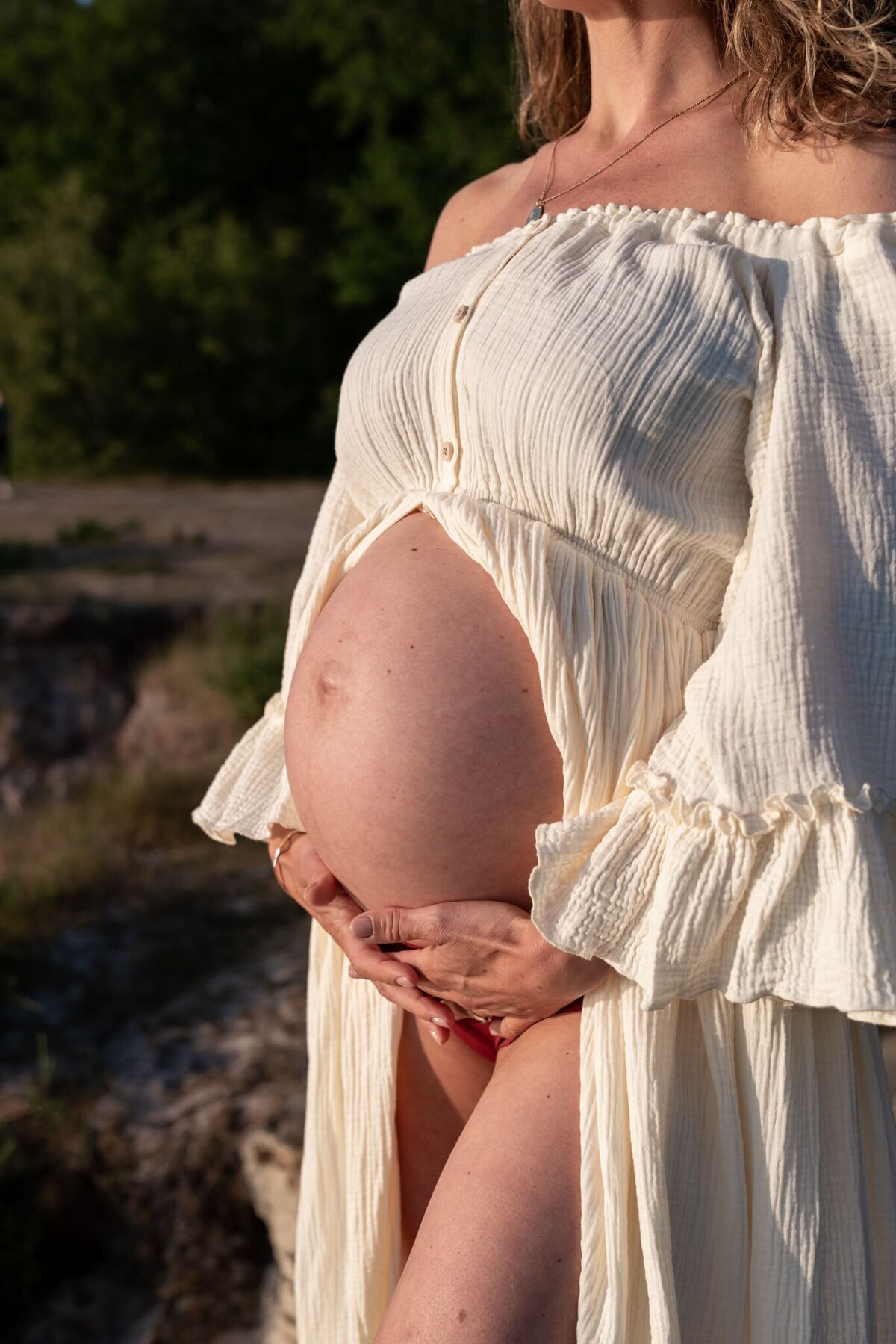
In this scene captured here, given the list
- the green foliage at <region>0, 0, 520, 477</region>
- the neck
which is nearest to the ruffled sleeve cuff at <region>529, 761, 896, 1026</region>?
the neck

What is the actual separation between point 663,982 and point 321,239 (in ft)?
61.2

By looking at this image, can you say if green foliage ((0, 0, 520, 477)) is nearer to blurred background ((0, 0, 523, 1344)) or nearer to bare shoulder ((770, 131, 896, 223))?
blurred background ((0, 0, 523, 1344))

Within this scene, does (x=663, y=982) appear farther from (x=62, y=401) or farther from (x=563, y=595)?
(x=62, y=401)

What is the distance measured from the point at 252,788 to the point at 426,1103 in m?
0.44

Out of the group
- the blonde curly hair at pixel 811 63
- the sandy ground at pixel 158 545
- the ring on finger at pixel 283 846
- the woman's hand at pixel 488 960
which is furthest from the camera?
the sandy ground at pixel 158 545

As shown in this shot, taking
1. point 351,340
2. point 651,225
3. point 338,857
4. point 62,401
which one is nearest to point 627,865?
point 338,857

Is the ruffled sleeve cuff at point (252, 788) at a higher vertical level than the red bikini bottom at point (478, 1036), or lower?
higher

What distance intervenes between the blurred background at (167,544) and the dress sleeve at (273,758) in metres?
0.94

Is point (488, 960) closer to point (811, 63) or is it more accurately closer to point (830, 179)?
point (830, 179)

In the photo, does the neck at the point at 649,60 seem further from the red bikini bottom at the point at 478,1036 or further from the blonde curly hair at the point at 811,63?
the red bikini bottom at the point at 478,1036

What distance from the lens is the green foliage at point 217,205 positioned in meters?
13.6

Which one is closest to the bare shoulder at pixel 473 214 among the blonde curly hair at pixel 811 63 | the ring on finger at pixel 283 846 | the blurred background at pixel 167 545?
the blonde curly hair at pixel 811 63

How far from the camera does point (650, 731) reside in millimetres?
1188

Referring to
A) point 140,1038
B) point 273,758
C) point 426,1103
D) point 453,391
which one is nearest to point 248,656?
point 140,1038
